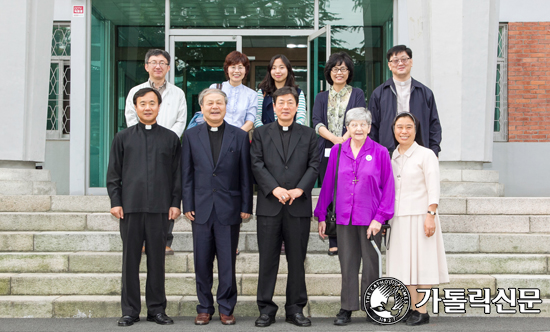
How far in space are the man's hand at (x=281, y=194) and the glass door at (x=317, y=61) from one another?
15.4ft

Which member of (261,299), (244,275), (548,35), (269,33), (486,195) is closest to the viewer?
(261,299)

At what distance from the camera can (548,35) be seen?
9.06 meters

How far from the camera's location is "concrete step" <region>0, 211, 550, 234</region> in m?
6.07

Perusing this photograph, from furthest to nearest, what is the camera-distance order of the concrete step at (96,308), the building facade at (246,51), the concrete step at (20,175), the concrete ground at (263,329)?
the building facade at (246,51), the concrete step at (20,175), the concrete step at (96,308), the concrete ground at (263,329)

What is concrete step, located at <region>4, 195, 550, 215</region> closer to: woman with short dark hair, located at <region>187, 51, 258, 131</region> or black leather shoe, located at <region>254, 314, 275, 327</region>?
woman with short dark hair, located at <region>187, 51, 258, 131</region>

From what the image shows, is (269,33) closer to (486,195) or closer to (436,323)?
(486,195)

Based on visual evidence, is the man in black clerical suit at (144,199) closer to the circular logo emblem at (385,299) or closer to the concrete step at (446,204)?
the circular logo emblem at (385,299)

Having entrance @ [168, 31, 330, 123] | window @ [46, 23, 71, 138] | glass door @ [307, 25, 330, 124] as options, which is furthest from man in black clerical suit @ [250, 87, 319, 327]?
window @ [46, 23, 71, 138]

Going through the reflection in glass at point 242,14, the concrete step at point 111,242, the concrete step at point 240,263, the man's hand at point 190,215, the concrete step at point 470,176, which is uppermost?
the reflection in glass at point 242,14

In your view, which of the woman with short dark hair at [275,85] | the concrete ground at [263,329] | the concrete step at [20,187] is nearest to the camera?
the concrete ground at [263,329]

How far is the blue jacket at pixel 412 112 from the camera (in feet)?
17.2

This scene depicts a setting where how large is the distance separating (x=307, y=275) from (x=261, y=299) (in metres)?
0.94

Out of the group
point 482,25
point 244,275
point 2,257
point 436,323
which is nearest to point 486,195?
point 482,25

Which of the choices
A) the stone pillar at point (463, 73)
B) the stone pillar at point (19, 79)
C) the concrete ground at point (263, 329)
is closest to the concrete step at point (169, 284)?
the concrete ground at point (263, 329)
